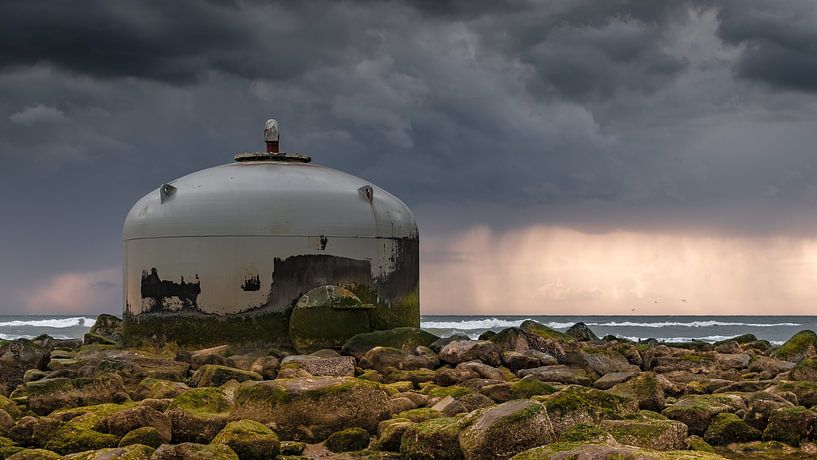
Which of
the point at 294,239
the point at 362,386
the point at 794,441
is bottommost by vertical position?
the point at 794,441

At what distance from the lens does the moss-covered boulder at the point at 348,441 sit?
9.97 meters

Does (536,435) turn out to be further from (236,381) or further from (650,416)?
(236,381)

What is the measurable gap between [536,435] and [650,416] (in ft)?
7.90

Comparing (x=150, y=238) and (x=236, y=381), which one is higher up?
(x=150, y=238)

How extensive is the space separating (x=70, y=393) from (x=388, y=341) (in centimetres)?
580

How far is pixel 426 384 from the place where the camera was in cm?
1314

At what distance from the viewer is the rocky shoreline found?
8781mm

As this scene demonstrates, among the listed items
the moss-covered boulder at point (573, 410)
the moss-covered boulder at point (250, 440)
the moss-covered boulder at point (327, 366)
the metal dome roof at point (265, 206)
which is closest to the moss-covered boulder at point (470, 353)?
the moss-covered boulder at point (327, 366)

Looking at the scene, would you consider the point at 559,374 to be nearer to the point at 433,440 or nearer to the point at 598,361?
the point at 598,361

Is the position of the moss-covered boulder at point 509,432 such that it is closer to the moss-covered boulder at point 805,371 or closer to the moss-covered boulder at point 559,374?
the moss-covered boulder at point 559,374

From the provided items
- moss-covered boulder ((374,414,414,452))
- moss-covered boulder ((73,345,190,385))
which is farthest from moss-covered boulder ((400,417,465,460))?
moss-covered boulder ((73,345,190,385))

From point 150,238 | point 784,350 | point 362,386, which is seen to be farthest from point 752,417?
point 150,238

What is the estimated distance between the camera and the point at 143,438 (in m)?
9.32

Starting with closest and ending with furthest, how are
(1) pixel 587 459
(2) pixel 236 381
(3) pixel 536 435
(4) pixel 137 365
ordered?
(1) pixel 587 459
(3) pixel 536 435
(2) pixel 236 381
(4) pixel 137 365
